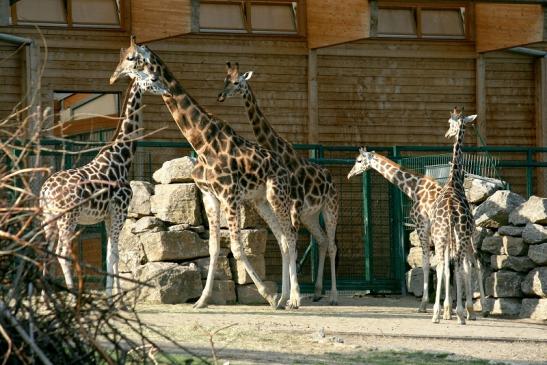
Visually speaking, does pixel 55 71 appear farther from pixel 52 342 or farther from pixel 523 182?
pixel 52 342

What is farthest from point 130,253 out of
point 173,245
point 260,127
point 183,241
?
point 260,127

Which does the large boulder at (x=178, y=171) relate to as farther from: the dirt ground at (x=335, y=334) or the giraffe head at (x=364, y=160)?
the giraffe head at (x=364, y=160)

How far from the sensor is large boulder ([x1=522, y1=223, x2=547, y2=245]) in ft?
49.8

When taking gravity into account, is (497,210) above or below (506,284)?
above

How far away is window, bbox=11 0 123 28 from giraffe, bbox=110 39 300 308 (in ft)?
14.7

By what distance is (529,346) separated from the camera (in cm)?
1255

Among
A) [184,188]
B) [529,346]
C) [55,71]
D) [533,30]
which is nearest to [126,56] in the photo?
[184,188]

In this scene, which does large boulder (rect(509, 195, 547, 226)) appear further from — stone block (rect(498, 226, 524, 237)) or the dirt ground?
the dirt ground

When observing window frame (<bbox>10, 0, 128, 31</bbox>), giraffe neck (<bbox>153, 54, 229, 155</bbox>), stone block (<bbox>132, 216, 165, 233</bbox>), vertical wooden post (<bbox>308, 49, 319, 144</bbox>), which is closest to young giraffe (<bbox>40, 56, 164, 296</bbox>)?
giraffe neck (<bbox>153, 54, 229, 155</bbox>)

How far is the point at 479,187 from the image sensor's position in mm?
16609

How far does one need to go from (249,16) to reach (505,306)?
6837 millimetres

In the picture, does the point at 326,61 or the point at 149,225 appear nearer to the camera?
the point at 149,225

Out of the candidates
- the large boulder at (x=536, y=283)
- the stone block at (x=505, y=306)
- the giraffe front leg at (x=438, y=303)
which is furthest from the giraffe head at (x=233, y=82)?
the large boulder at (x=536, y=283)

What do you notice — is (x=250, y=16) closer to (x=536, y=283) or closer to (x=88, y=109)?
(x=88, y=109)
